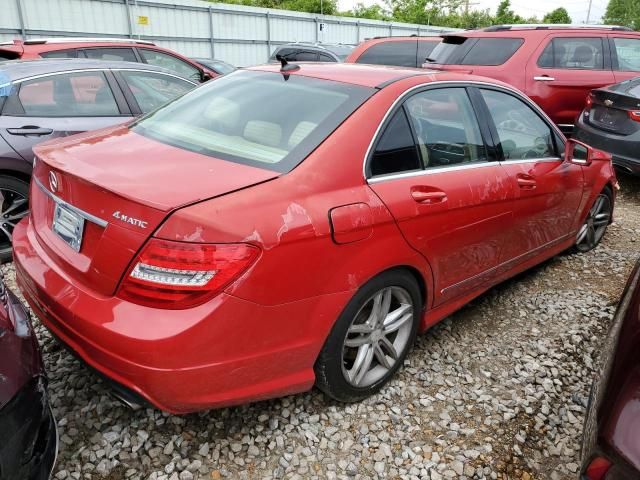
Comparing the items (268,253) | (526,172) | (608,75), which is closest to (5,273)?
(268,253)

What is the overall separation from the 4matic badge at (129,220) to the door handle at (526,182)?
2270 millimetres

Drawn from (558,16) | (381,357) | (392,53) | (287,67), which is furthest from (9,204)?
(558,16)

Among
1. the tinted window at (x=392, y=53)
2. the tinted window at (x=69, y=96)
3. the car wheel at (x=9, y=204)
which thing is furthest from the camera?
the tinted window at (x=392, y=53)

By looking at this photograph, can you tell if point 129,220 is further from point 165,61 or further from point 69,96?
point 165,61

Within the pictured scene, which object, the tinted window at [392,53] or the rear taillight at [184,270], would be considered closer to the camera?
the rear taillight at [184,270]

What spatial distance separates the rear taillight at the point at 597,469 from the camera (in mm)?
1372

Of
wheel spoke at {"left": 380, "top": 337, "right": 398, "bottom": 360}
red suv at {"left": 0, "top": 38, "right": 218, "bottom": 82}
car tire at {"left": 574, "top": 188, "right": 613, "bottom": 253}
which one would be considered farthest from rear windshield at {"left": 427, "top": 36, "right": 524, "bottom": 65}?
wheel spoke at {"left": 380, "top": 337, "right": 398, "bottom": 360}

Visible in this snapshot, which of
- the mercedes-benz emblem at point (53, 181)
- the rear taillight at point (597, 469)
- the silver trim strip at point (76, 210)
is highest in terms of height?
the mercedes-benz emblem at point (53, 181)

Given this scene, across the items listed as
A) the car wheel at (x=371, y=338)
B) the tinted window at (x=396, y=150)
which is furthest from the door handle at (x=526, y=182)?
the car wheel at (x=371, y=338)

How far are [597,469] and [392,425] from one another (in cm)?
117

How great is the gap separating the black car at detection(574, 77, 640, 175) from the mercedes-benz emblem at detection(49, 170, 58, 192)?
5766mm

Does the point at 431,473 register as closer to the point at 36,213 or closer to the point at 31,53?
the point at 36,213

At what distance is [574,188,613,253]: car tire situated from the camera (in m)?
4.43

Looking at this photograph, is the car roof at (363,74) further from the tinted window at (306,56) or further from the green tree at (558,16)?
the green tree at (558,16)
